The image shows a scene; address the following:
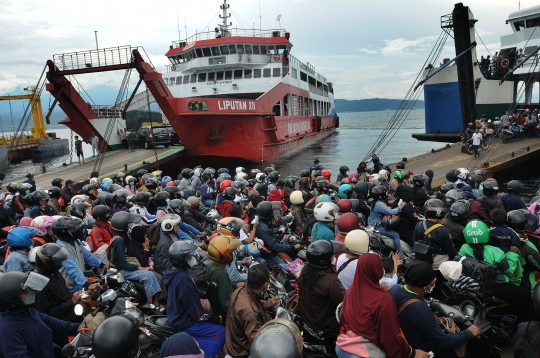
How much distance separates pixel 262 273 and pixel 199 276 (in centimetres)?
138

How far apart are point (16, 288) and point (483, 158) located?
15486 mm

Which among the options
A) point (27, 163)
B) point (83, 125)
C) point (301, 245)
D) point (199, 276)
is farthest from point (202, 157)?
point (27, 163)

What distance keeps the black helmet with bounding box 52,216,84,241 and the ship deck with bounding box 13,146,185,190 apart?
392 inches

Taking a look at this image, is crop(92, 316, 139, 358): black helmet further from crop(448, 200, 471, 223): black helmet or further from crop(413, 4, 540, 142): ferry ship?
crop(413, 4, 540, 142): ferry ship

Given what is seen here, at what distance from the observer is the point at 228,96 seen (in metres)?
23.9

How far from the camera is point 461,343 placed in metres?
2.92

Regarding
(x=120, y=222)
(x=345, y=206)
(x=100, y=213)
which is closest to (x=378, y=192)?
(x=345, y=206)

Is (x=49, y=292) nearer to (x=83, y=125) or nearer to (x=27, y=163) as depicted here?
(x=83, y=125)

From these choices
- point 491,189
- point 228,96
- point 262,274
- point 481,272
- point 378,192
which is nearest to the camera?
point 262,274

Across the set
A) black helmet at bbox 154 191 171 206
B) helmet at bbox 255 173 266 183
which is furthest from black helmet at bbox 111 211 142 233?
helmet at bbox 255 173 266 183

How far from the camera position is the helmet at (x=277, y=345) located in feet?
6.88

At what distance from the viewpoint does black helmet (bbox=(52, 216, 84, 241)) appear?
13.9 ft

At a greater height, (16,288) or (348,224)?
(16,288)

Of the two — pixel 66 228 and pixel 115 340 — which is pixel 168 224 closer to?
pixel 66 228
